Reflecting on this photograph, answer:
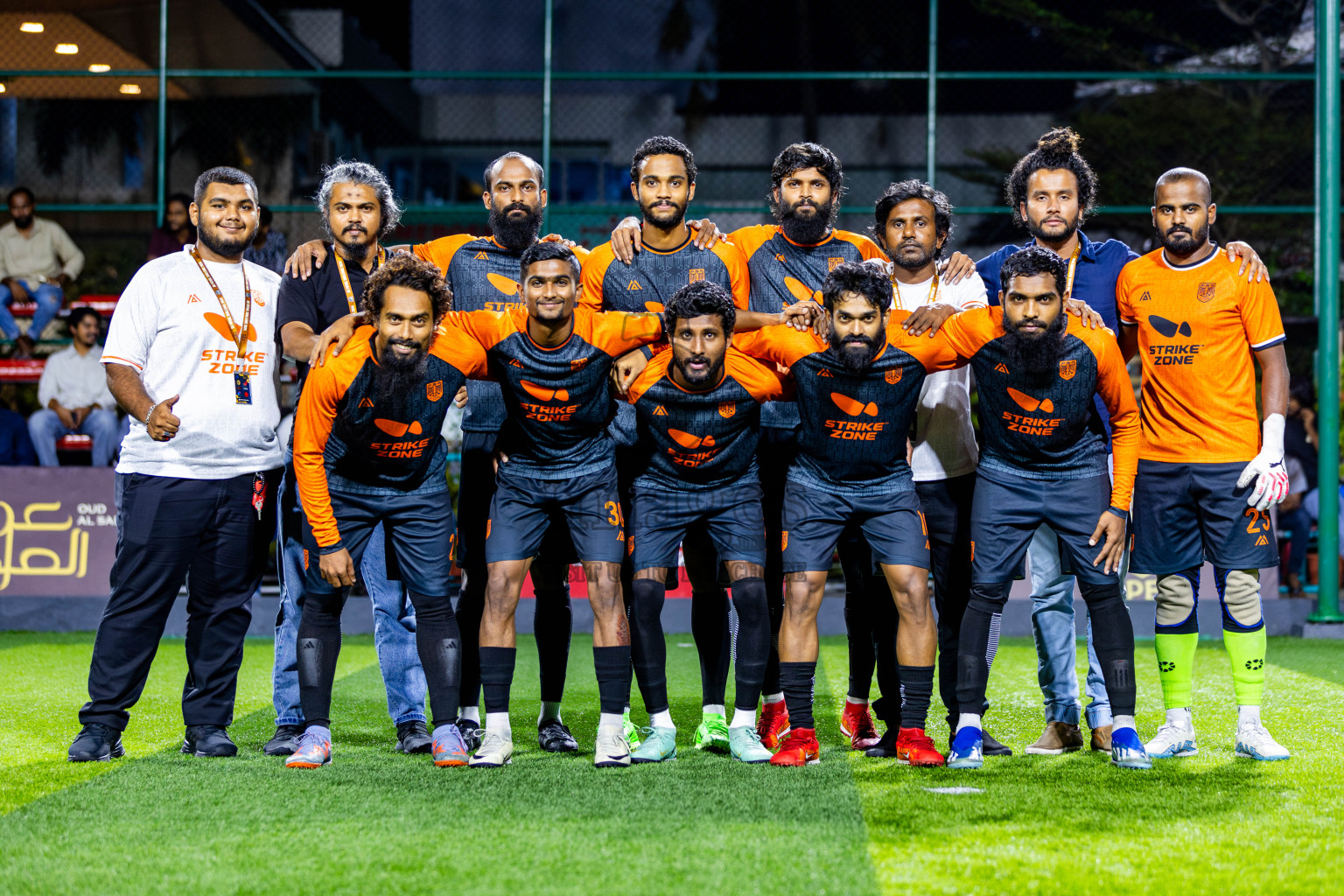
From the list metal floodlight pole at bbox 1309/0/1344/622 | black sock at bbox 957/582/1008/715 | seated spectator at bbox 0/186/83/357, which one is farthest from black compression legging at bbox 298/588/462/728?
seated spectator at bbox 0/186/83/357

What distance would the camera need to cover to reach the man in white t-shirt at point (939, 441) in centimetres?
504

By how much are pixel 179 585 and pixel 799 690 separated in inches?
94.3

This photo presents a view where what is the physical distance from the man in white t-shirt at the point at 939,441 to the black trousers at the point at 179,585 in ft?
8.30

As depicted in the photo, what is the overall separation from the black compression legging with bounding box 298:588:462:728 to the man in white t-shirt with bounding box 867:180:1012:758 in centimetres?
163

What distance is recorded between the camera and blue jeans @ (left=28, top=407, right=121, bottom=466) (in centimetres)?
1033

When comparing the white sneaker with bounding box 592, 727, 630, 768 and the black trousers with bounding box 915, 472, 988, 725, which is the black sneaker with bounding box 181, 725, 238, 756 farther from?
the black trousers with bounding box 915, 472, 988, 725

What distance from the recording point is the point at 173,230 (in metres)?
10.9

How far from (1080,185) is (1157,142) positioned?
12.9 m

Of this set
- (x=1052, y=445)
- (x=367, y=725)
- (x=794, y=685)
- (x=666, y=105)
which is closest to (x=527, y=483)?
(x=794, y=685)

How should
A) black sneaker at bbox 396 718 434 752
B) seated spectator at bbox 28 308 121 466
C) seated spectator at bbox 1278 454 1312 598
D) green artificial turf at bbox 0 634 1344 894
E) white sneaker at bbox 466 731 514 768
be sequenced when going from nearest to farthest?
green artificial turf at bbox 0 634 1344 894, white sneaker at bbox 466 731 514 768, black sneaker at bbox 396 718 434 752, seated spectator at bbox 1278 454 1312 598, seated spectator at bbox 28 308 121 466

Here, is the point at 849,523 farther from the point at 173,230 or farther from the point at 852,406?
the point at 173,230

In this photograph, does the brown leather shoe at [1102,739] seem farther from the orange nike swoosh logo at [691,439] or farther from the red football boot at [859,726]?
the orange nike swoosh logo at [691,439]

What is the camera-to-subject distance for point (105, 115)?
15016mm

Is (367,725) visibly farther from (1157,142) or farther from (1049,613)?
(1157,142)
